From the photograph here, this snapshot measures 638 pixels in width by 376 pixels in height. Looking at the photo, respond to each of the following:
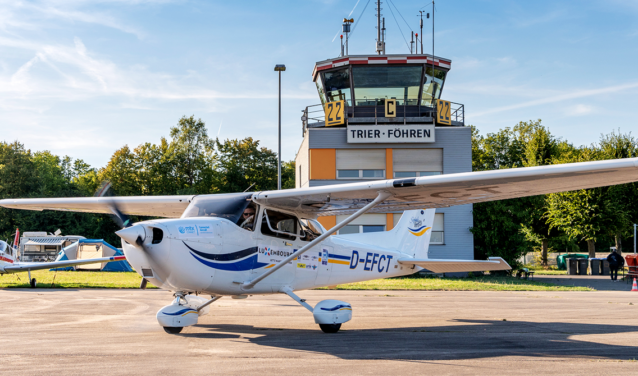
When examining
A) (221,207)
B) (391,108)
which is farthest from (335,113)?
(221,207)

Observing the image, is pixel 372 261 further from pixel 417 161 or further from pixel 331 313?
pixel 417 161

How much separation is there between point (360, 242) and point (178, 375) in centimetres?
666

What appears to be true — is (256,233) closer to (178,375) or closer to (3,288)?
(178,375)

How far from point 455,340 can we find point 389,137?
18.7m

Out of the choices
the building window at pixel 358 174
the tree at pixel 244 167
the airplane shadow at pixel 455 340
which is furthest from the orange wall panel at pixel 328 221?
the tree at pixel 244 167

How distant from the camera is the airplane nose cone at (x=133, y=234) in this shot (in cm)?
680

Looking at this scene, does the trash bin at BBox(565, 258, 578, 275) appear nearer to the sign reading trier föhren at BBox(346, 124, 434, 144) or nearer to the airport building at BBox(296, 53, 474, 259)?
the airport building at BBox(296, 53, 474, 259)

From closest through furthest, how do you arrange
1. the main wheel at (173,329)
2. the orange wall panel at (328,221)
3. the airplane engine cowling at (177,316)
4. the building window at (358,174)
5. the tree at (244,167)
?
1. the airplane engine cowling at (177,316)
2. the main wheel at (173,329)
3. the orange wall panel at (328,221)
4. the building window at (358,174)
5. the tree at (244,167)

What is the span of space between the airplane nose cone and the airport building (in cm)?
1858

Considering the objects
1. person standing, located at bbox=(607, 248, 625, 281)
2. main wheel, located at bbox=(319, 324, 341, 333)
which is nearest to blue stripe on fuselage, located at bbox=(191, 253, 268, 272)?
main wheel, located at bbox=(319, 324, 341, 333)

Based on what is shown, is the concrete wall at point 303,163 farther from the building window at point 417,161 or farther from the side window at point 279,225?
the side window at point 279,225

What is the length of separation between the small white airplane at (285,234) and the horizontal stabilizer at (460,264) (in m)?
0.03

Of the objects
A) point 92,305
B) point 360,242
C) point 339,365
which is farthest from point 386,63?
point 339,365

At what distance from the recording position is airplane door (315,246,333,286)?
9.79m
